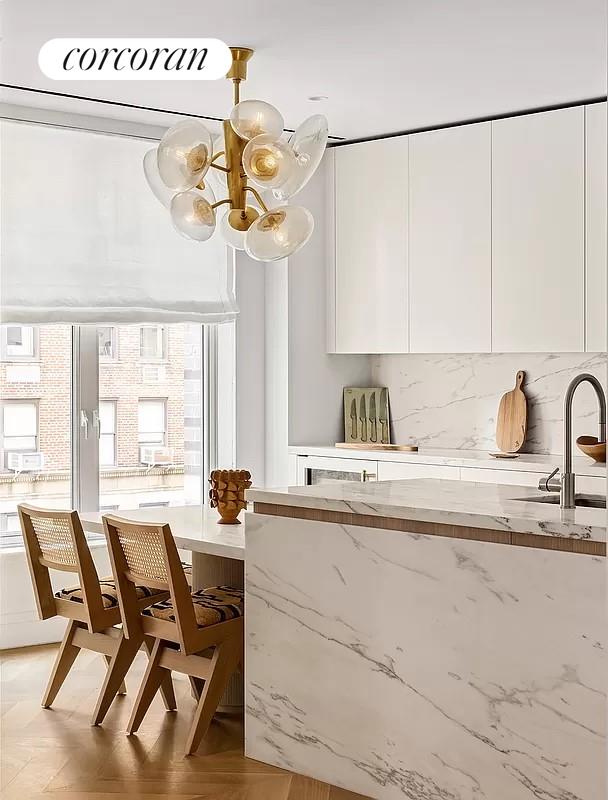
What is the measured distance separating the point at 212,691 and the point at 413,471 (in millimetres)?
2011

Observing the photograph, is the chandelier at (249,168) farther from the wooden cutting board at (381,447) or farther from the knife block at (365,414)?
the knife block at (365,414)

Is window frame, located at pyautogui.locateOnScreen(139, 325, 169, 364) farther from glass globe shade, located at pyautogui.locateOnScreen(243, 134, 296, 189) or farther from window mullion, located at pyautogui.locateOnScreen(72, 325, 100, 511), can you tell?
glass globe shade, located at pyautogui.locateOnScreen(243, 134, 296, 189)

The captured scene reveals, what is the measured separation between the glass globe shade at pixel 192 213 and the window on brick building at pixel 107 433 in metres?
1.96

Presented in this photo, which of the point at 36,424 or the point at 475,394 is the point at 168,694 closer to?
the point at 36,424

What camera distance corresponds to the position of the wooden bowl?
5.05m

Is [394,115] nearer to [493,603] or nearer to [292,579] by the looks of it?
[292,579]

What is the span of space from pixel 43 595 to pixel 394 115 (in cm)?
278

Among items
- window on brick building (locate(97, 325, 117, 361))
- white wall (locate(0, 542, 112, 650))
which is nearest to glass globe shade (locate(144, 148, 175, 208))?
window on brick building (locate(97, 325, 117, 361))

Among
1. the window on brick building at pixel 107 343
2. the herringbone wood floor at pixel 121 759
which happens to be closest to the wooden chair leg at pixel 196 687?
the herringbone wood floor at pixel 121 759

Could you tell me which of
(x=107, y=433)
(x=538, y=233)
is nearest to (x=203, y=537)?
(x=107, y=433)

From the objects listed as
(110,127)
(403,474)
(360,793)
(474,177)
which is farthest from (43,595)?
(474,177)

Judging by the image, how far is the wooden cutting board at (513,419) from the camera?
5.64 m

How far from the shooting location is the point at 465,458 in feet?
17.6

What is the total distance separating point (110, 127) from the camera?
221 inches
